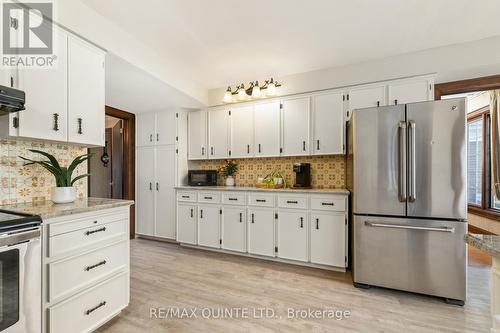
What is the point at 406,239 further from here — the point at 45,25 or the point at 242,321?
the point at 45,25

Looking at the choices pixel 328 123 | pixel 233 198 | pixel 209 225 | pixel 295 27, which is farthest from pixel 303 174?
pixel 295 27

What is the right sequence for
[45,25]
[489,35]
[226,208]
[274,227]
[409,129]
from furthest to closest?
[226,208] < [274,227] < [489,35] < [409,129] < [45,25]

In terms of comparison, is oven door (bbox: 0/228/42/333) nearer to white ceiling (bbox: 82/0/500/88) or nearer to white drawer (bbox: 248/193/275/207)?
white ceiling (bbox: 82/0/500/88)

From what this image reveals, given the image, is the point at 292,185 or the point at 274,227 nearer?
the point at 274,227

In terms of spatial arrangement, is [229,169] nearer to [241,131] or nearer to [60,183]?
[241,131]

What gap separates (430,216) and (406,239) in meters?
0.31

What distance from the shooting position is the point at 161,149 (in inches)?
150

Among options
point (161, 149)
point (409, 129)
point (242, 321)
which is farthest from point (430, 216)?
point (161, 149)

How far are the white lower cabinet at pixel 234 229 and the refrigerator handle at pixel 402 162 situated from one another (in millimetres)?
1876

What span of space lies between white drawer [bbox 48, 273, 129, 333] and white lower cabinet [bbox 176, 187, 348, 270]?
1.53 metres

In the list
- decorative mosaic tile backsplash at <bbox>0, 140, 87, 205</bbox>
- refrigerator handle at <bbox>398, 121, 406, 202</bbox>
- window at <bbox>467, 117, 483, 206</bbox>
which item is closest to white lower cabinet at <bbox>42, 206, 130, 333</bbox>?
decorative mosaic tile backsplash at <bbox>0, 140, 87, 205</bbox>

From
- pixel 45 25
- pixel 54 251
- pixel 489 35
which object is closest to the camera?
pixel 54 251

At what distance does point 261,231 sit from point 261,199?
0.44m

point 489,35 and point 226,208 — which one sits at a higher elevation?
point 489,35
